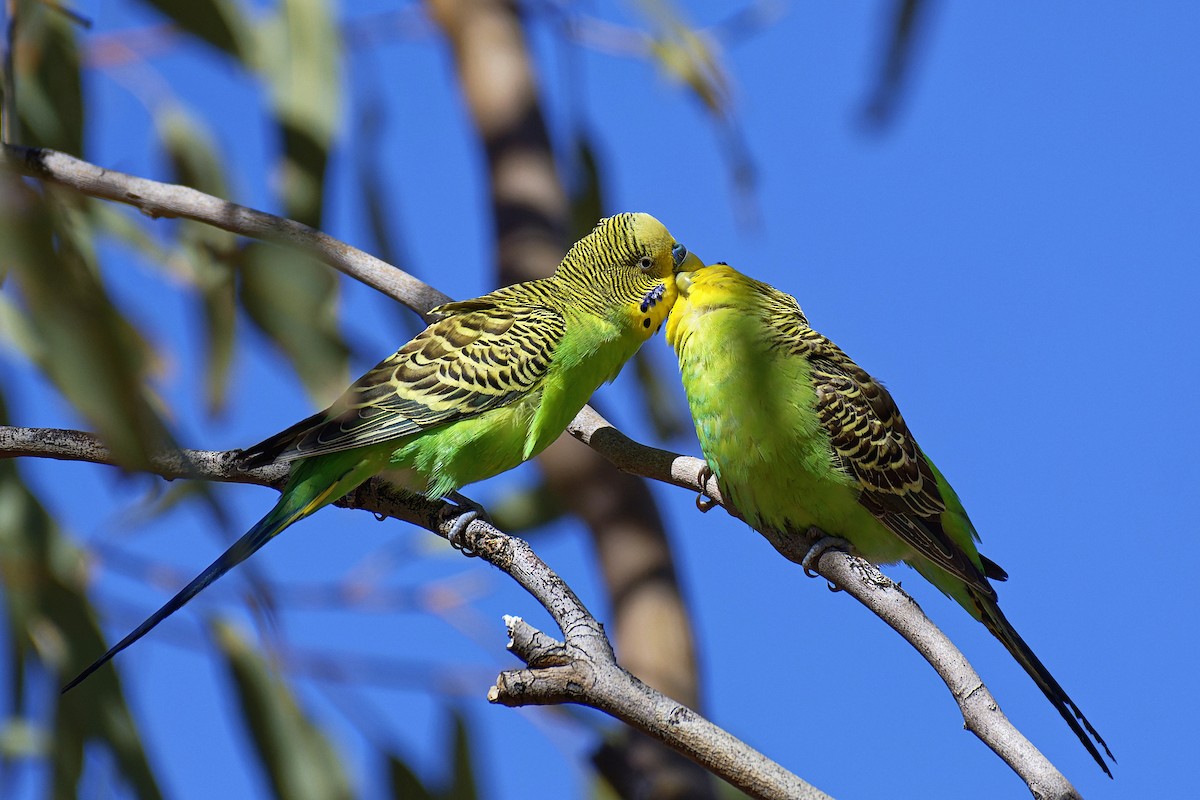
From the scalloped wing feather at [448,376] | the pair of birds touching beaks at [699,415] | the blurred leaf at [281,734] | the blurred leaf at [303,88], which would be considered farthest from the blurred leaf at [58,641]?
the blurred leaf at [303,88]

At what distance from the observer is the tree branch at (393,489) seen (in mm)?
1611

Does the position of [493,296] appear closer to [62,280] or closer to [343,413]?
[343,413]

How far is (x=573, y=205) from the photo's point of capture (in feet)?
13.1

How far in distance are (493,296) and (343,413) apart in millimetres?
583

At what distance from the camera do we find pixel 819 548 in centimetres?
237

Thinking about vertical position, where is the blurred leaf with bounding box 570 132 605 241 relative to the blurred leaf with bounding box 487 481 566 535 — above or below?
above

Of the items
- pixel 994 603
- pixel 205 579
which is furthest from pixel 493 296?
pixel 994 603

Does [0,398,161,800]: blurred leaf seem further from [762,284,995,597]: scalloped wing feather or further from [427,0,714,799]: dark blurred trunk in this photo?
[762,284,995,597]: scalloped wing feather

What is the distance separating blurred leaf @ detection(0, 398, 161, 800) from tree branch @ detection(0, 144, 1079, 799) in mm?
581

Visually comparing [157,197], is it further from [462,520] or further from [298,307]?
→ [462,520]

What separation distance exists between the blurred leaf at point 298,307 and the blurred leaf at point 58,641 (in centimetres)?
70

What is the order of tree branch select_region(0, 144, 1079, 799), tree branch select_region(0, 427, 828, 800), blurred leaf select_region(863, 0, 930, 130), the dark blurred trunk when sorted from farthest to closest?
the dark blurred trunk < tree branch select_region(0, 144, 1079, 799) < tree branch select_region(0, 427, 828, 800) < blurred leaf select_region(863, 0, 930, 130)

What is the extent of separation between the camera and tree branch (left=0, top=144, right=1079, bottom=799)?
63.4 inches

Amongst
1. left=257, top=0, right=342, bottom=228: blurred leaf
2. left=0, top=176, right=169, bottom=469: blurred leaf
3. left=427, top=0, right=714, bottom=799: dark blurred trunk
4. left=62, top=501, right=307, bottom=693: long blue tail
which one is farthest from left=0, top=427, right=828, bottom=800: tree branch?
left=427, top=0, right=714, bottom=799: dark blurred trunk
